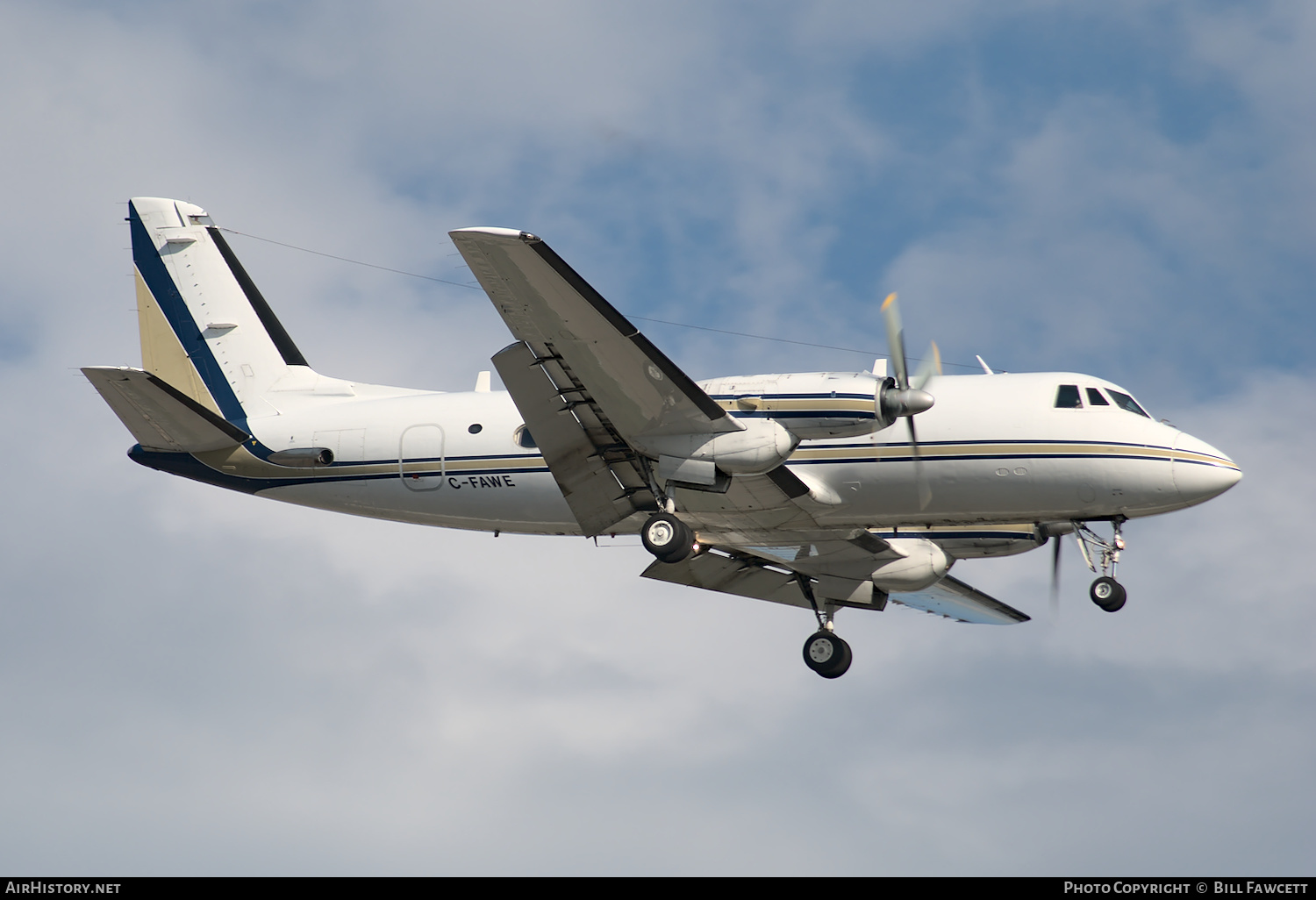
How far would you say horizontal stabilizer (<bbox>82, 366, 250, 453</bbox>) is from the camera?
72.2ft

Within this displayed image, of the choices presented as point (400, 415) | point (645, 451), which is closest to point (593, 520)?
point (645, 451)

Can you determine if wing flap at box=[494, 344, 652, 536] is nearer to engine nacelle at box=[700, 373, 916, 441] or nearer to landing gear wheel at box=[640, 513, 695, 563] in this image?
landing gear wheel at box=[640, 513, 695, 563]

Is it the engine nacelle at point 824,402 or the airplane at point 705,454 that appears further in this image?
the airplane at point 705,454

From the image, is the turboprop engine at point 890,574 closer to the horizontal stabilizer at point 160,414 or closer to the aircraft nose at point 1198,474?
the aircraft nose at point 1198,474

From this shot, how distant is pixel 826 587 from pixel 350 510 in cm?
913

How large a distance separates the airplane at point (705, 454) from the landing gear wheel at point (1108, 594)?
28 millimetres

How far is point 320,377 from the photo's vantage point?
26953 millimetres

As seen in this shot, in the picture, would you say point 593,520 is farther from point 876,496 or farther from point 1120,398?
point 1120,398

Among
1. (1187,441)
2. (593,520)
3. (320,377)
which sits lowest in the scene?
(593,520)

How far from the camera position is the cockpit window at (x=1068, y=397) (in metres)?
21.3

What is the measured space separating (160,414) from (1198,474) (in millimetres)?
17636

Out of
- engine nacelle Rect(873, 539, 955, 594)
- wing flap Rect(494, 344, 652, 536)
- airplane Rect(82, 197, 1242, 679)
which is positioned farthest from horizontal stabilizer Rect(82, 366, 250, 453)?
engine nacelle Rect(873, 539, 955, 594)

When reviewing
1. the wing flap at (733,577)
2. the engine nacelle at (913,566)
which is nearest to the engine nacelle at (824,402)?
the engine nacelle at (913,566)

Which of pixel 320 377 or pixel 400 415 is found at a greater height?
pixel 320 377
